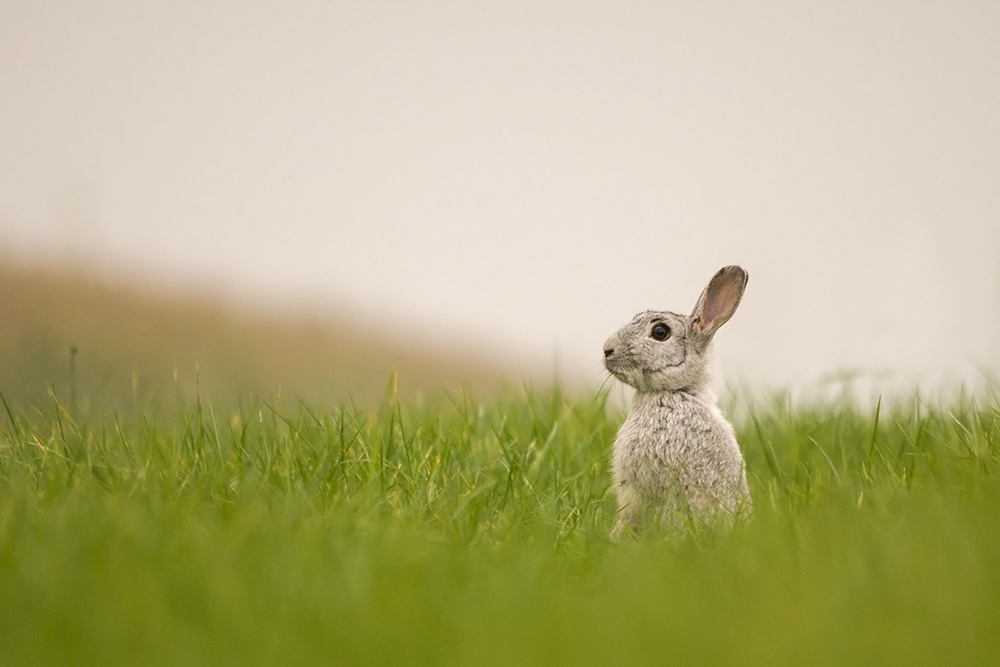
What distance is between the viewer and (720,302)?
176 inches

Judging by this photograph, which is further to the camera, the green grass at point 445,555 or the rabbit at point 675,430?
the rabbit at point 675,430

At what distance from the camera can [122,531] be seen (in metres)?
3.02

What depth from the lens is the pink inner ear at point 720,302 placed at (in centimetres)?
443

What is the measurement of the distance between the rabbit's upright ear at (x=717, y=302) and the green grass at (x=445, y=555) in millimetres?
722

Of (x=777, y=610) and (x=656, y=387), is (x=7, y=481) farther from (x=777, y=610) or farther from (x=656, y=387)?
(x=777, y=610)

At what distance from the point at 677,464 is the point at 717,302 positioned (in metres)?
0.90

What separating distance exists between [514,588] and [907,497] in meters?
1.83

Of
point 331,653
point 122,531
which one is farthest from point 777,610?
point 122,531

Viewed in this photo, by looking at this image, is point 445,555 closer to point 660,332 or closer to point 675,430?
point 675,430

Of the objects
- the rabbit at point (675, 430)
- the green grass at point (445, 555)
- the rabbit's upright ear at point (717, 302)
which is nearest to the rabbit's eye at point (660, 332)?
the rabbit at point (675, 430)

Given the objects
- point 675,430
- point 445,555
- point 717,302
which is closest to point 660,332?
point 717,302

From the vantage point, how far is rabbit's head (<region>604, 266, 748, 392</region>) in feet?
14.4

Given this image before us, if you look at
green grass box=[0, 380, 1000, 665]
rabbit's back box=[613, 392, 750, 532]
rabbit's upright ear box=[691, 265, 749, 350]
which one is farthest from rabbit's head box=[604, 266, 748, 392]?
green grass box=[0, 380, 1000, 665]

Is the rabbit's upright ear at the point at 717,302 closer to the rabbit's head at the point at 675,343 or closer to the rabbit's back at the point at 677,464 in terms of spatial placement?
the rabbit's head at the point at 675,343
